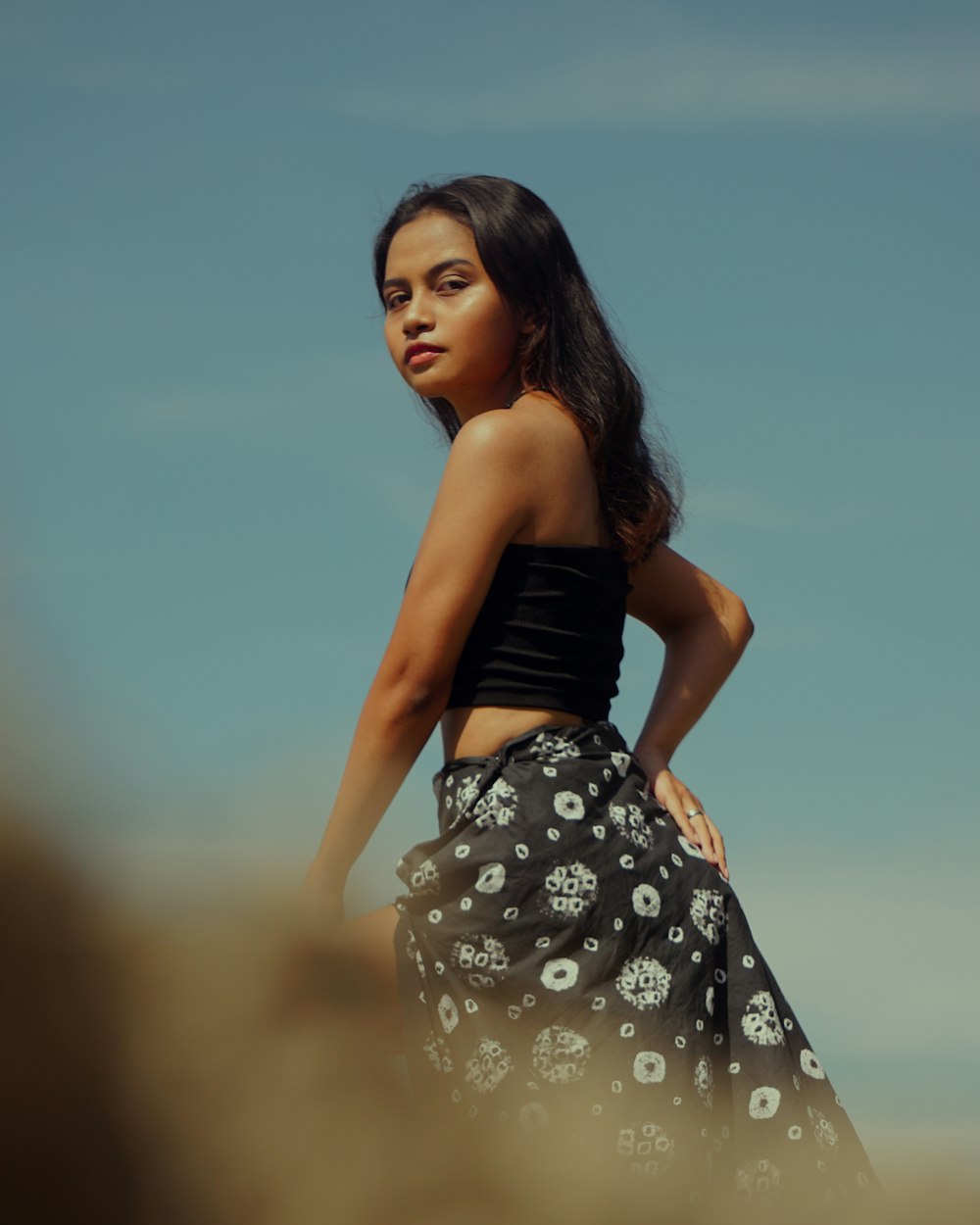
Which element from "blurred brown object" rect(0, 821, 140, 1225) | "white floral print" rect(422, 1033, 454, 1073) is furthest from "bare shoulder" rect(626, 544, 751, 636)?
"blurred brown object" rect(0, 821, 140, 1225)

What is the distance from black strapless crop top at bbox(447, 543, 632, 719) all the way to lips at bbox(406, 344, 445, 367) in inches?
19.1

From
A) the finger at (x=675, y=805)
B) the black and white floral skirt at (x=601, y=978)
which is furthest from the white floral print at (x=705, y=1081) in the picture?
the finger at (x=675, y=805)

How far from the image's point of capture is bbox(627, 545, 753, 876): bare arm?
299 centimetres

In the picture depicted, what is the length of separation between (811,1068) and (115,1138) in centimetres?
163

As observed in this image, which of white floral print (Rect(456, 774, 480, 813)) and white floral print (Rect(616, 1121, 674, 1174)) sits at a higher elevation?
white floral print (Rect(456, 774, 480, 813))

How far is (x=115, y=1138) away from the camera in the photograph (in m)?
1.13

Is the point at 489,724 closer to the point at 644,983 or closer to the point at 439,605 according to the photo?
the point at 439,605

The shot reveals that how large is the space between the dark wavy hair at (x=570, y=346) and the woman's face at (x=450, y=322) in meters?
0.03

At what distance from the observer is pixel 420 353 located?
2.85m

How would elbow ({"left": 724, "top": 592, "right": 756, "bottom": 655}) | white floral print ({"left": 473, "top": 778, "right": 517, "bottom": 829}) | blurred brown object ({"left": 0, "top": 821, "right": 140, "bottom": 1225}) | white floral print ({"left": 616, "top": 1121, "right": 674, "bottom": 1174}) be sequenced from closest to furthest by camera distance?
blurred brown object ({"left": 0, "top": 821, "right": 140, "bottom": 1225}) → white floral print ({"left": 616, "top": 1121, "right": 674, "bottom": 1174}) → white floral print ({"left": 473, "top": 778, "right": 517, "bottom": 829}) → elbow ({"left": 724, "top": 592, "right": 756, "bottom": 655})

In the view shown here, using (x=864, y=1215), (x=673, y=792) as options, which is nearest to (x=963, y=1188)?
(x=864, y=1215)

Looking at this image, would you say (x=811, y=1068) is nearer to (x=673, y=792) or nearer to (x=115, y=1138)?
(x=673, y=792)

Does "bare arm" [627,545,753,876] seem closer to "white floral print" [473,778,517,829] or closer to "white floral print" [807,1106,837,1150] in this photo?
"white floral print" [473,778,517,829]

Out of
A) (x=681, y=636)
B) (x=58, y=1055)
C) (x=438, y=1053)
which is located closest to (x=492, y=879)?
(x=438, y=1053)
